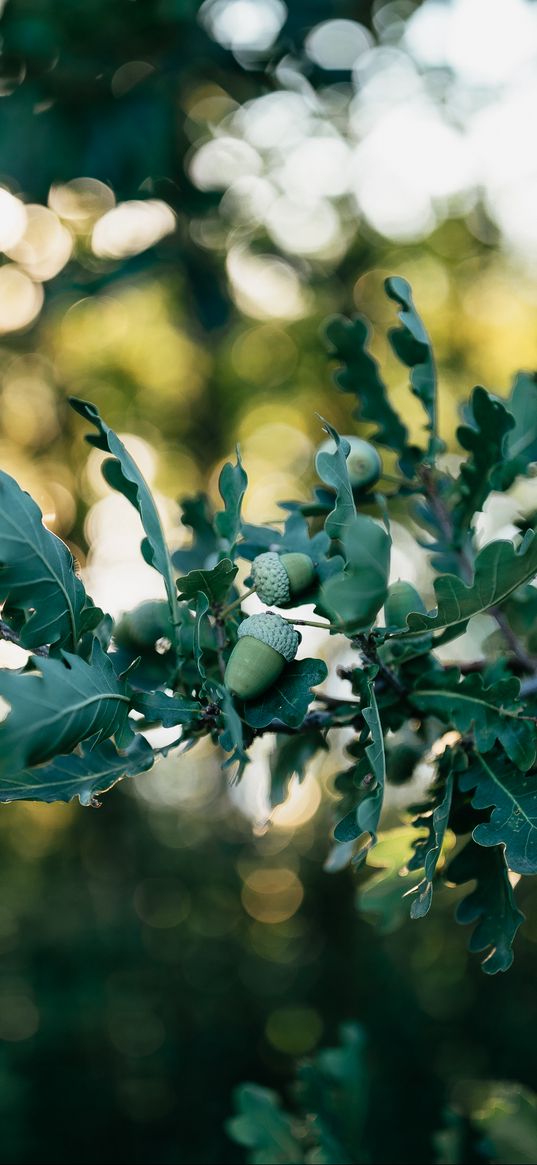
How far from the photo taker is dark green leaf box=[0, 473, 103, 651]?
86cm

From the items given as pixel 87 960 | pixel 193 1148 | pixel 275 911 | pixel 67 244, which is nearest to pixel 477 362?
pixel 67 244

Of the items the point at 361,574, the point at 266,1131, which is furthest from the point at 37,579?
the point at 266,1131

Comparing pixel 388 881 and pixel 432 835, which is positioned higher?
pixel 432 835

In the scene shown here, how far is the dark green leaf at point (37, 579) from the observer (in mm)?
856

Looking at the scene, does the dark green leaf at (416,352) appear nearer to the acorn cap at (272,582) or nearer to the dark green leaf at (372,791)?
the acorn cap at (272,582)

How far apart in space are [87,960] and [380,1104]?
2.20m

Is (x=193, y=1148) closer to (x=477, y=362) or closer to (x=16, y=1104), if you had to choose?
(x=16, y=1104)

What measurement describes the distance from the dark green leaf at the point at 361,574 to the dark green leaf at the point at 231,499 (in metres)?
0.31

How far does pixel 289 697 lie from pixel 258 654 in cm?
8

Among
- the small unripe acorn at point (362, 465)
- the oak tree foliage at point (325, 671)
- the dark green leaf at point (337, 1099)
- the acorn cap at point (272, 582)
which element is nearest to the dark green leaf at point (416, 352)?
the oak tree foliage at point (325, 671)

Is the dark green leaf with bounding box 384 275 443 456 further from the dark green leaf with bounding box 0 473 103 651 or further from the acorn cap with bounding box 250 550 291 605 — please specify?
the dark green leaf with bounding box 0 473 103 651

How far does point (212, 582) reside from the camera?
39.6 inches

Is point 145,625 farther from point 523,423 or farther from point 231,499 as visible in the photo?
point 523,423

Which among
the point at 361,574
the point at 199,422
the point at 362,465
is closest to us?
the point at 361,574
